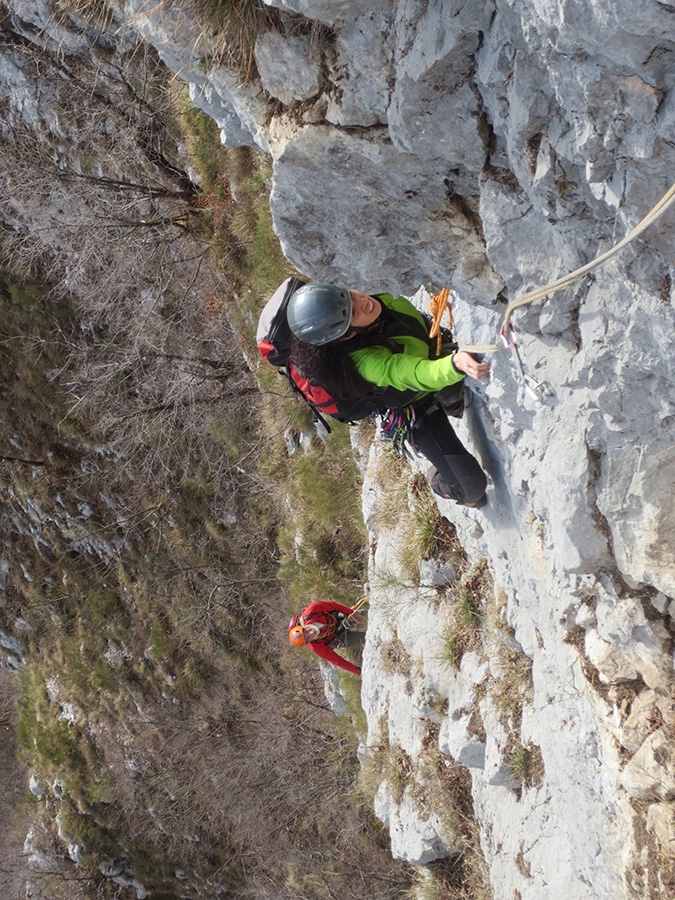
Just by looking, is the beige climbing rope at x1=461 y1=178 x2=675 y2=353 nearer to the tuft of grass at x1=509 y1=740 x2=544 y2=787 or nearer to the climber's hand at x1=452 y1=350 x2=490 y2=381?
the climber's hand at x1=452 y1=350 x2=490 y2=381

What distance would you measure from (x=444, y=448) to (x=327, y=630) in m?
3.69

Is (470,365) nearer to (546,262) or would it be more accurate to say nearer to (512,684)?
(546,262)

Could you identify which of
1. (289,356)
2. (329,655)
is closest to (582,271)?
(289,356)

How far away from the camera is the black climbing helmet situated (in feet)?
10.2

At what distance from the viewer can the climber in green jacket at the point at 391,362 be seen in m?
3.11

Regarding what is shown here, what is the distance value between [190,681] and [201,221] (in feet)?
21.9

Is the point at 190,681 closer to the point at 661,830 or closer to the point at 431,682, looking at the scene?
the point at 431,682

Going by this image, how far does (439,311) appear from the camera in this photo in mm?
3578

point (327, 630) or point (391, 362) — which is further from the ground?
point (391, 362)

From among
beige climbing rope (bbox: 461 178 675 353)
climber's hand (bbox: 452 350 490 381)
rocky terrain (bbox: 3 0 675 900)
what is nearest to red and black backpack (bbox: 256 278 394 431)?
rocky terrain (bbox: 3 0 675 900)

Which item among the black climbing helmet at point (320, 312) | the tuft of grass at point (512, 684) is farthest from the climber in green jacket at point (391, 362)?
the tuft of grass at point (512, 684)

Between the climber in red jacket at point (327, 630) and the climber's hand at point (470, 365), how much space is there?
4.50 metres

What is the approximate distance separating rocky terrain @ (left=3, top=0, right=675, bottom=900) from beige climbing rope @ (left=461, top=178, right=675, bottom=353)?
5 cm

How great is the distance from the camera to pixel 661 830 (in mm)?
2902
